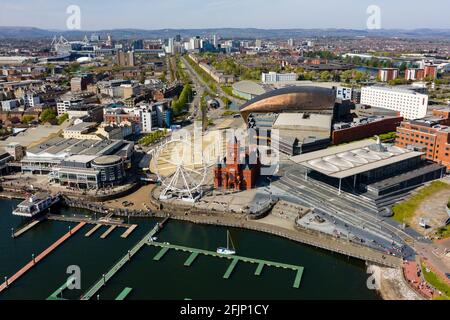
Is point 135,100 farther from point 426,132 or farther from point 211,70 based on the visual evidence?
point 211,70

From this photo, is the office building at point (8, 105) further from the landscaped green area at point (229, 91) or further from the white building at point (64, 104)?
the landscaped green area at point (229, 91)

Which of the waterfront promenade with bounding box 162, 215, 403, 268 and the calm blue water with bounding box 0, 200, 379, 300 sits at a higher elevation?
the waterfront promenade with bounding box 162, 215, 403, 268

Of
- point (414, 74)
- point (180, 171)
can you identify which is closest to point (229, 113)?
point (180, 171)

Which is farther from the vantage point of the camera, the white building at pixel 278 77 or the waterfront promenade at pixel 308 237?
the white building at pixel 278 77

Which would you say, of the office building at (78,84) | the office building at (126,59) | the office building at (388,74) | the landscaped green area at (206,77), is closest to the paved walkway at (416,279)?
the landscaped green area at (206,77)

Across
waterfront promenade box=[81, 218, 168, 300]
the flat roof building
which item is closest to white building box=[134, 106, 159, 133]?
the flat roof building

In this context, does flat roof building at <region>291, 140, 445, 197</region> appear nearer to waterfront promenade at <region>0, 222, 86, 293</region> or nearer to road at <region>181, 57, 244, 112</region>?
waterfront promenade at <region>0, 222, 86, 293</region>

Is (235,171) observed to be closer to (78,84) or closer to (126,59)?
(78,84)

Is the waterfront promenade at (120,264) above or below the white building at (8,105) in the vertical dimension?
below
